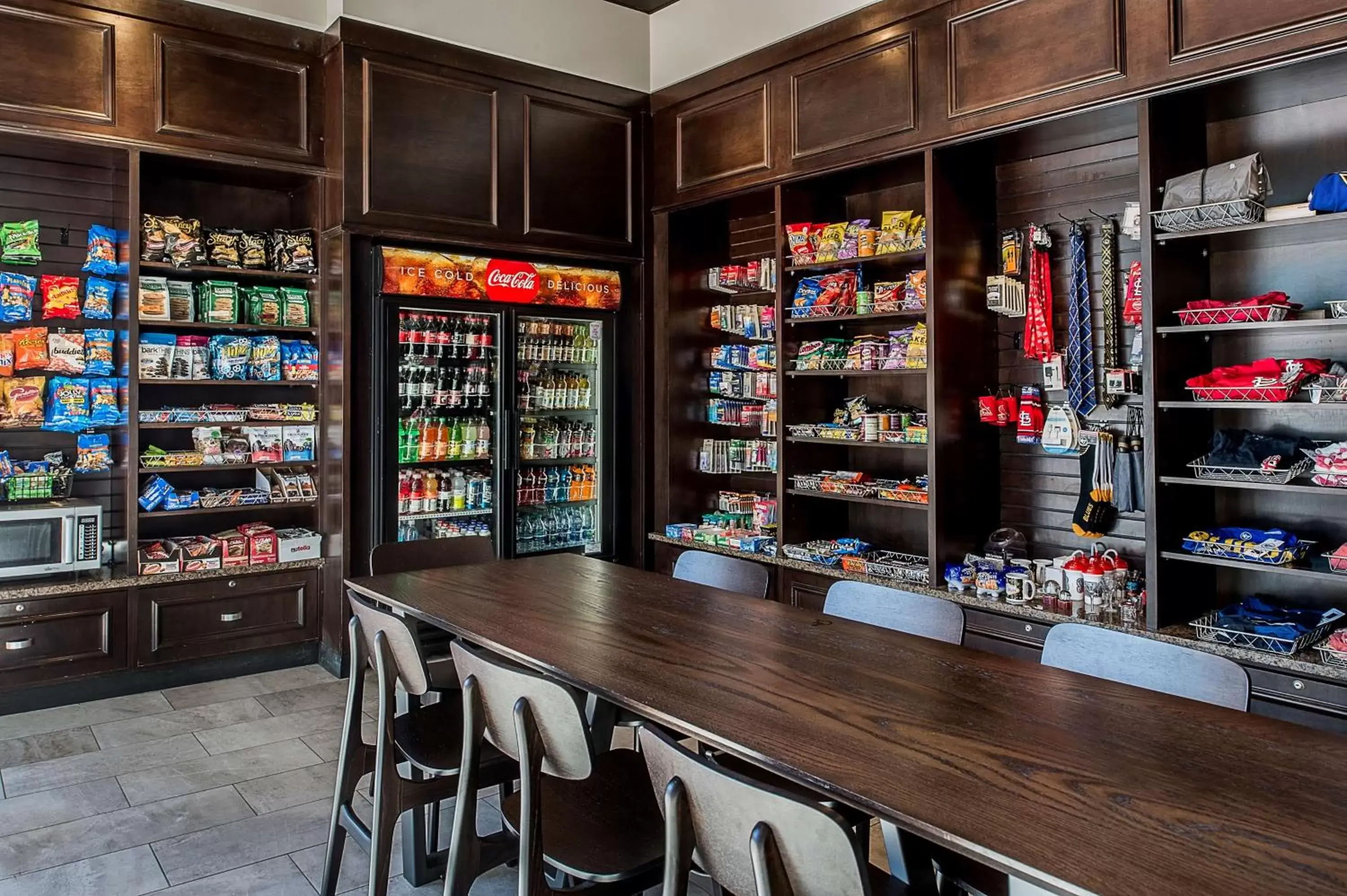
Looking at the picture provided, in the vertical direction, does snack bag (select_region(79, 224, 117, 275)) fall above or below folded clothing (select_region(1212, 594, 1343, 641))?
above

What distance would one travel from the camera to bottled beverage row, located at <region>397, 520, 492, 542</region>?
16.4 feet

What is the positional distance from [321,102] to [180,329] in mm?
1374

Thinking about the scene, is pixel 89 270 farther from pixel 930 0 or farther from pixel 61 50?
pixel 930 0

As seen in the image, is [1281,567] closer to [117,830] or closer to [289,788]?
[289,788]

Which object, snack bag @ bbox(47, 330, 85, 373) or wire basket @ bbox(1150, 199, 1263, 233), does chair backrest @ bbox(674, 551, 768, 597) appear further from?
snack bag @ bbox(47, 330, 85, 373)

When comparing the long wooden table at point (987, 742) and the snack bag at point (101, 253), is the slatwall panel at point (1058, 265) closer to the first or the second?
the long wooden table at point (987, 742)

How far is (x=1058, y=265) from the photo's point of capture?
163 inches

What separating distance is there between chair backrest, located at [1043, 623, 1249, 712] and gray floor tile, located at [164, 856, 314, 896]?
2.19 m

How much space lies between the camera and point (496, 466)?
5047mm

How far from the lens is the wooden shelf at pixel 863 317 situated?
13.9 feet

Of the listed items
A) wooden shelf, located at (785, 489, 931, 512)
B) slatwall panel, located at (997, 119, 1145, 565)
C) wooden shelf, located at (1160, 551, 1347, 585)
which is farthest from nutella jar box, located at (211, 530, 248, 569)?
wooden shelf, located at (1160, 551, 1347, 585)

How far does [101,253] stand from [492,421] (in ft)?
6.66

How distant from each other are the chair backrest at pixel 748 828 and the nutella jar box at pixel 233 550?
3.86 meters

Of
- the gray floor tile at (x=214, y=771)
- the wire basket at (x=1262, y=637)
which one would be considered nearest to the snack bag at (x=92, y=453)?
the gray floor tile at (x=214, y=771)
